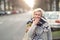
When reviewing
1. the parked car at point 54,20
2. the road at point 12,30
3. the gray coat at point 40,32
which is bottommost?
the road at point 12,30

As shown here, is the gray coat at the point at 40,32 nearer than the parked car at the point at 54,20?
Yes

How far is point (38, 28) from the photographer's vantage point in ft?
14.8

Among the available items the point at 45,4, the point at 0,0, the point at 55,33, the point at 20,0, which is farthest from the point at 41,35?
the point at 20,0

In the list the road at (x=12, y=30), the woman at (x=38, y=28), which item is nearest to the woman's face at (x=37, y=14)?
the woman at (x=38, y=28)

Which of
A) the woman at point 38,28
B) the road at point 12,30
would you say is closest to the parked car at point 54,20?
the road at point 12,30

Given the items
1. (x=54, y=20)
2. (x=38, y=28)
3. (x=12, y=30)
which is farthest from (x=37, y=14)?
(x=12, y=30)

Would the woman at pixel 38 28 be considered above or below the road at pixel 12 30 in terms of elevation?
above

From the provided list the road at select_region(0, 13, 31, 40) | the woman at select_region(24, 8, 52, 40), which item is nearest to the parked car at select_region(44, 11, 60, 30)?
the road at select_region(0, 13, 31, 40)

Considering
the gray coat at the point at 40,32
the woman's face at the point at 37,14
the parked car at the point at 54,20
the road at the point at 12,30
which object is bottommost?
the road at the point at 12,30

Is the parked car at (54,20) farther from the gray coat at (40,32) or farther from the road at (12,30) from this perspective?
the gray coat at (40,32)

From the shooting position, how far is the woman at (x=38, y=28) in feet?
14.6

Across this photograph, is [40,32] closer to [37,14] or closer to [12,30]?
[37,14]

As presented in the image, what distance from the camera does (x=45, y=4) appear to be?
56000 mm

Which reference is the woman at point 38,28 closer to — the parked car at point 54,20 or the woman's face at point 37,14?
the woman's face at point 37,14
